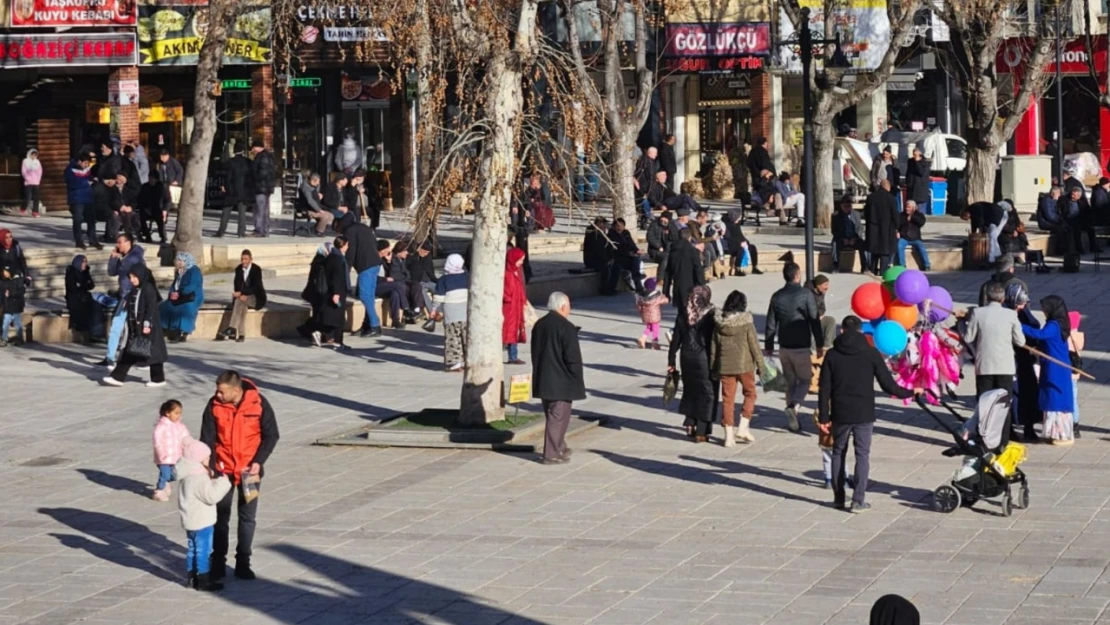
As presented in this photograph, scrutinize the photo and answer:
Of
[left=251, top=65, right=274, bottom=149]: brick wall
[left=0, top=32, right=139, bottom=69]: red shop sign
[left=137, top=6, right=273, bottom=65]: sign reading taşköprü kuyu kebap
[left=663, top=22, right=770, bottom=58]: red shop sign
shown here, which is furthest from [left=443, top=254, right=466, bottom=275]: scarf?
[left=663, top=22, right=770, bottom=58]: red shop sign

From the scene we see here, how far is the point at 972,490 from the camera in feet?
46.3

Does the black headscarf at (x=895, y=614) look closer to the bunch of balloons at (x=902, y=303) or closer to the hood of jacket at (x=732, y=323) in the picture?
the hood of jacket at (x=732, y=323)

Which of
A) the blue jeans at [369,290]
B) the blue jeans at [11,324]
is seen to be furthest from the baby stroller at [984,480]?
the blue jeans at [11,324]

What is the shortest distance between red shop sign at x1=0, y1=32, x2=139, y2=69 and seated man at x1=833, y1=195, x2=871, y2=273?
14.6 m

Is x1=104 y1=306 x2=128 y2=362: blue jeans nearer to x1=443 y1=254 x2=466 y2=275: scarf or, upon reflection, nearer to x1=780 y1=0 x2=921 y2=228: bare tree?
x1=443 y1=254 x2=466 y2=275: scarf

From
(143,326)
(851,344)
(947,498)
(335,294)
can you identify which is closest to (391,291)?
(335,294)

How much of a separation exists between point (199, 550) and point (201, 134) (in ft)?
55.0

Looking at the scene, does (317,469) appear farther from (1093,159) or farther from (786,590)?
(1093,159)

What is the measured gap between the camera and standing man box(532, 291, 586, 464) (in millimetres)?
16391

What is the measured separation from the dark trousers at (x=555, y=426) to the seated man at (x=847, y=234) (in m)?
15.3

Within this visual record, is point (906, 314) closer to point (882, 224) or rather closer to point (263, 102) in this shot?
point (882, 224)

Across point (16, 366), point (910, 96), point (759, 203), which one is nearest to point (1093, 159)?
point (910, 96)

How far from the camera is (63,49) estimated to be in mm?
36906

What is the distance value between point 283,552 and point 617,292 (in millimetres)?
16684
